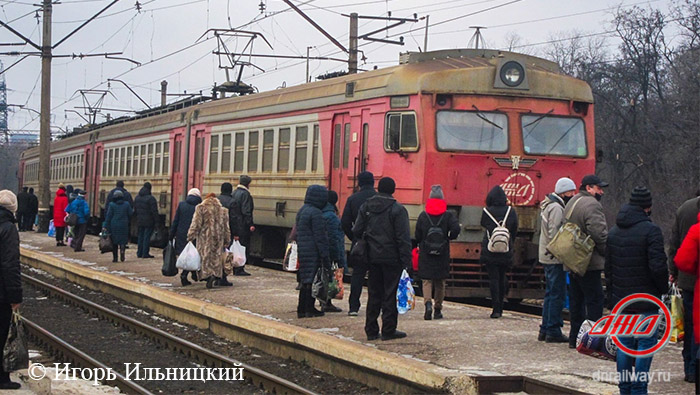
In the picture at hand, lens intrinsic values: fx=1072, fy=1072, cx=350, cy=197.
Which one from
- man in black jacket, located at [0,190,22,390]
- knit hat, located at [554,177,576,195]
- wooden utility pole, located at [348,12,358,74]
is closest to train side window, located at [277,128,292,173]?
wooden utility pole, located at [348,12,358,74]

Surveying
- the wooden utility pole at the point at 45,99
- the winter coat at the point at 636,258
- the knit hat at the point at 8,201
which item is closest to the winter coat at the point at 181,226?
the knit hat at the point at 8,201

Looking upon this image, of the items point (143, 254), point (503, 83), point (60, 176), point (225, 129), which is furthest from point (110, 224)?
point (60, 176)

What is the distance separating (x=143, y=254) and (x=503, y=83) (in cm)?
1045

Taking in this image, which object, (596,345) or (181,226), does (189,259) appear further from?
(596,345)

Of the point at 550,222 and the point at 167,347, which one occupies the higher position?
the point at 550,222

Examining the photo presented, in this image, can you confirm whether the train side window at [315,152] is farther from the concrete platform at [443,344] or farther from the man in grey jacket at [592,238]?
the man in grey jacket at [592,238]

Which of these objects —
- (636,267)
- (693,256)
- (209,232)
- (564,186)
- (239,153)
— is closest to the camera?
(693,256)

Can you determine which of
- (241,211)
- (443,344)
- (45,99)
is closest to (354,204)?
(443,344)

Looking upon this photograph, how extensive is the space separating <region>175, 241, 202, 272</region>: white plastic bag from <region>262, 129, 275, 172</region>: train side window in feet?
15.0

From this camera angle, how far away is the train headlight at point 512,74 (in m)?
15.2

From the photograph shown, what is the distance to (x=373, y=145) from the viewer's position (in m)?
15.8

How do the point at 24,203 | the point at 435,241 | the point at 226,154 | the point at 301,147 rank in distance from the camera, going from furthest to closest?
1. the point at 24,203
2. the point at 226,154
3. the point at 301,147
4. the point at 435,241

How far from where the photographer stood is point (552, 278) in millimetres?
10617

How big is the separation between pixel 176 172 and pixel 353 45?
5.36 meters
